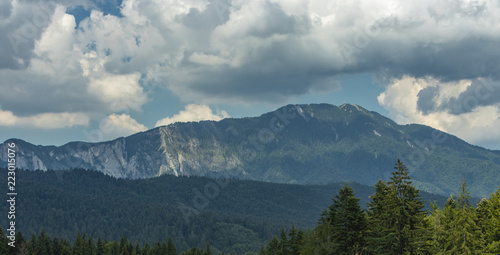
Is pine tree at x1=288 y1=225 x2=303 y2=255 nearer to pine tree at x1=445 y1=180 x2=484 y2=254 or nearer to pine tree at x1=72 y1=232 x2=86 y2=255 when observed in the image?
pine tree at x1=445 y1=180 x2=484 y2=254

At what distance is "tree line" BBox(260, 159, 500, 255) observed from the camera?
63.5 metres

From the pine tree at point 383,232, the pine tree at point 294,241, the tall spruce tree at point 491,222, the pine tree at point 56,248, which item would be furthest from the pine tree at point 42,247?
the tall spruce tree at point 491,222

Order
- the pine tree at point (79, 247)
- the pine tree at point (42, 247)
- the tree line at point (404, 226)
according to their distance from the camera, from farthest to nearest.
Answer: the pine tree at point (79, 247), the pine tree at point (42, 247), the tree line at point (404, 226)

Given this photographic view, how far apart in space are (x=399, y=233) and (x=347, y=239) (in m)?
11.6

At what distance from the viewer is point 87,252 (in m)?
171

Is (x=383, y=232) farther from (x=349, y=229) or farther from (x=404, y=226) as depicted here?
(x=349, y=229)

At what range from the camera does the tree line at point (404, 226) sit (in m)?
63.5

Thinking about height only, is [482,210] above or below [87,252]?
above

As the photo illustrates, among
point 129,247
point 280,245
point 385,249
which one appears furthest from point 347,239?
point 129,247

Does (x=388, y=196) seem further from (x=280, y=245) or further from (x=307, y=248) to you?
(x=280, y=245)

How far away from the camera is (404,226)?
63.2 meters

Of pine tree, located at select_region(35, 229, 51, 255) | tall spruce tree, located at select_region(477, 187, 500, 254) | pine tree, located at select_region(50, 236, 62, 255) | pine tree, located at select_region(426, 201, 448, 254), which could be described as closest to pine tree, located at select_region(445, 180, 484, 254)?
pine tree, located at select_region(426, 201, 448, 254)

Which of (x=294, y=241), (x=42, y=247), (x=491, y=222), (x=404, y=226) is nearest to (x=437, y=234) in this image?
(x=491, y=222)

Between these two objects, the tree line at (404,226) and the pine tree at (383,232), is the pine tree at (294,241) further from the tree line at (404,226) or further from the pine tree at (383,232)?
the pine tree at (383,232)
